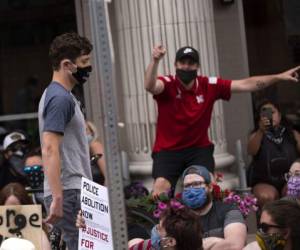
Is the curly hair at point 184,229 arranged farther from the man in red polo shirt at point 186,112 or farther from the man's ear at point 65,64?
the man in red polo shirt at point 186,112

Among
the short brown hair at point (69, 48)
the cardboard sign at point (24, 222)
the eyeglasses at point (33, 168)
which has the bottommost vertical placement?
the cardboard sign at point (24, 222)

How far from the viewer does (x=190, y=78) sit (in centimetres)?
801

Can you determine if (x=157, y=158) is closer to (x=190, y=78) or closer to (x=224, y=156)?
(x=190, y=78)

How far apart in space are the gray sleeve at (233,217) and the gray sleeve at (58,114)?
5.14 ft

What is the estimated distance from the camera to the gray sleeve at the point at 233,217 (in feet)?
21.9

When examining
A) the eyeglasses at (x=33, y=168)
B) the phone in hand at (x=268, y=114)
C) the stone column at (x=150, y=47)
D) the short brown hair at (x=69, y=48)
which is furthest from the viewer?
the stone column at (x=150, y=47)

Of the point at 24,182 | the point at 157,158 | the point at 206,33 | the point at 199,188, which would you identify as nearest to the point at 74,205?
the point at 199,188

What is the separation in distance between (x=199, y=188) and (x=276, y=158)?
232 cm

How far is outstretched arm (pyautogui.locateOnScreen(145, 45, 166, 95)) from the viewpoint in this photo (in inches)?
291

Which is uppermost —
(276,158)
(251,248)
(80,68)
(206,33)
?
(206,33)

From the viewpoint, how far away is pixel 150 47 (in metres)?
9.30

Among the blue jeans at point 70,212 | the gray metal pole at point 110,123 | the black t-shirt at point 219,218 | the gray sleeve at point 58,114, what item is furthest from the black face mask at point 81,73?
the gray metal pole at point 110,123

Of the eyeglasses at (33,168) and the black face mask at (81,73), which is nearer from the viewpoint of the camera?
the black face mask at (81,73)

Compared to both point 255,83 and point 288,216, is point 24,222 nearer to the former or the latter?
point 288,216
